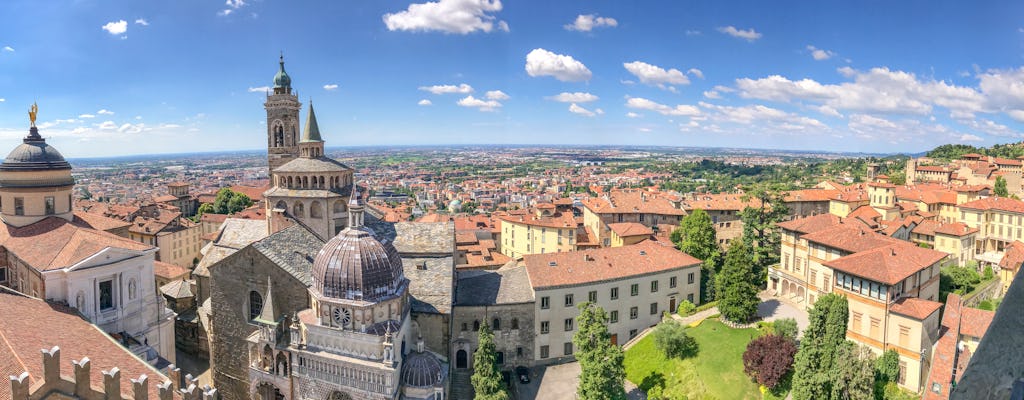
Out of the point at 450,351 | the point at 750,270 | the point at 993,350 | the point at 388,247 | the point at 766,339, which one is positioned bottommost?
the point at 450,351

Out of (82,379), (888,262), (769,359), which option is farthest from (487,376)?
(888,262)

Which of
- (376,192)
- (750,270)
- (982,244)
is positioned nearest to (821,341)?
(750,270)

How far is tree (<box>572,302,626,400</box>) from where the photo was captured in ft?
111

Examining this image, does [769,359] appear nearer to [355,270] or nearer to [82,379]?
[355,270]

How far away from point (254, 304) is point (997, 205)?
73.7 m

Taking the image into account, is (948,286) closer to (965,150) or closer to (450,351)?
(450,351)

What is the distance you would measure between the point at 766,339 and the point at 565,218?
1400 inches

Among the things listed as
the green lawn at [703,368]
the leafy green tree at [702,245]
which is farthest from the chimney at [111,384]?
the leafy green tree at [702,245]

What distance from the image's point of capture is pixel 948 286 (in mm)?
45031

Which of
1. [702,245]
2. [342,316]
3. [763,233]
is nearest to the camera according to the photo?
[342,316]

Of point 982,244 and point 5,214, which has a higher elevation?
point 5,214

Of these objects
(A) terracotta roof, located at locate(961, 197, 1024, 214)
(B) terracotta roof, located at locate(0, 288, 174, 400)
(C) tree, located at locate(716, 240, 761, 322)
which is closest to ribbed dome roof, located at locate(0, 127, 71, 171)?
(B) terracotta roof, located at locate(0, 288, 174, 400)

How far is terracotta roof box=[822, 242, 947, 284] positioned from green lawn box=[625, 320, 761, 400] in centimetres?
814

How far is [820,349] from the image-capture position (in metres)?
31.0
